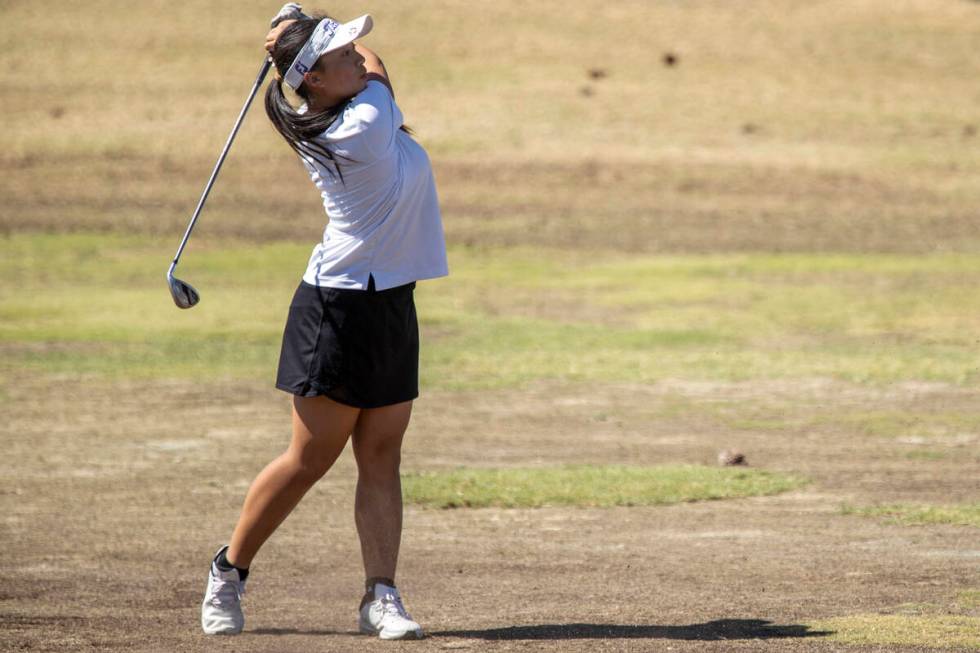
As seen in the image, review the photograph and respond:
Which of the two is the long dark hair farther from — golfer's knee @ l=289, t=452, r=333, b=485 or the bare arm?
golfer's knee @ l=289, t=452, r=333, b=485

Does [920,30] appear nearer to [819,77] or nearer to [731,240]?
[819,77]

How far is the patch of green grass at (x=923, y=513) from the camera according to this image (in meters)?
8.18

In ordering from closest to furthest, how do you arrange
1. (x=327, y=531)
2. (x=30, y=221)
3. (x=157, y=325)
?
(x=327, y=531) < (x=157, y=325) < (x=30, y=221)

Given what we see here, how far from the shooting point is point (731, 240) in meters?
24.8

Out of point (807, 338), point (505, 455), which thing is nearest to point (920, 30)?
point (807, 338)

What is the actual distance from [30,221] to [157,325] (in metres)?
10.2

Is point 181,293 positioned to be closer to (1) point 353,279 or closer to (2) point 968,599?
(1) point 353,279

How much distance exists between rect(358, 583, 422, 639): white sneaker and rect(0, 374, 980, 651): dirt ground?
5 cm

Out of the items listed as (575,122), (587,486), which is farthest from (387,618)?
(575,122)

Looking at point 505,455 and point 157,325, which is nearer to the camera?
point 505,455

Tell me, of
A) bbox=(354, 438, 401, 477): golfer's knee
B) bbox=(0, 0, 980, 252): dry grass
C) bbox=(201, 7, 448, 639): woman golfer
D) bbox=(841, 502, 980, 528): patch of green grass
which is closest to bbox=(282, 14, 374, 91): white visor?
bbox=(201, 7, 448, 639): woman golfer

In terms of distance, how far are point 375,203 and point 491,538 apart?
2.61m

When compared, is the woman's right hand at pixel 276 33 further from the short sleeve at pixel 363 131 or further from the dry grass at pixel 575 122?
the dry grass at pixel 575 122

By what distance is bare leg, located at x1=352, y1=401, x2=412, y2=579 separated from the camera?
5.99 meters
